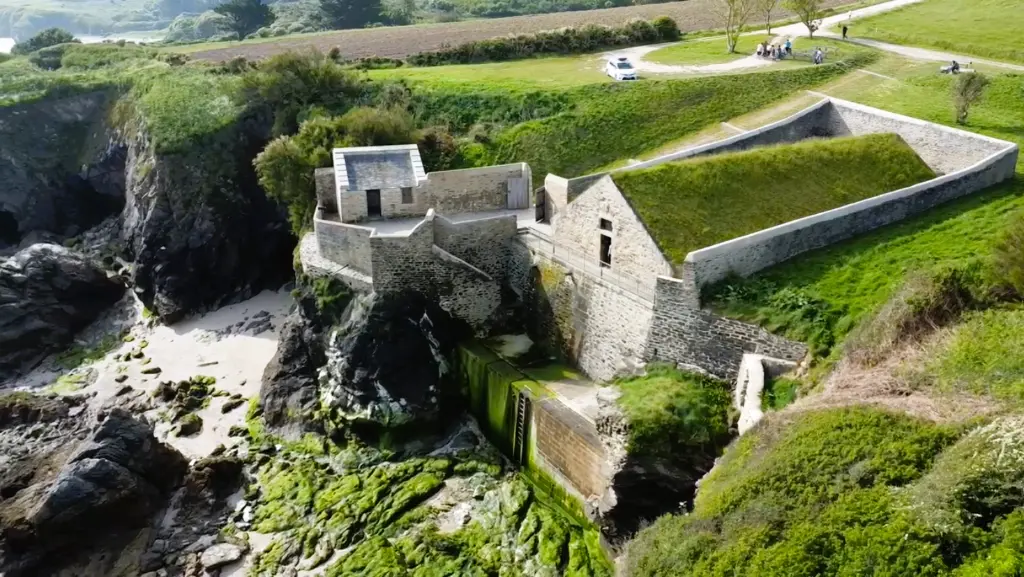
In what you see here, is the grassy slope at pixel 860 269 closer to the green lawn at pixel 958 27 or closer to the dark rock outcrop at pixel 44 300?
the green lawn at pixel 958 27

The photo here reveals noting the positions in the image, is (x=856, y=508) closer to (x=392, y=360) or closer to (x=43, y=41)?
(x=392, y=360)

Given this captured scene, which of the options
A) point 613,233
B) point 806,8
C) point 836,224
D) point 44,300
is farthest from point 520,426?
point 806,8

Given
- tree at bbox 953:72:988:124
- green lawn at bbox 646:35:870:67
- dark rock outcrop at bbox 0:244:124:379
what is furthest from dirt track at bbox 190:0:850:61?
tree at bbox 953:72:988:124

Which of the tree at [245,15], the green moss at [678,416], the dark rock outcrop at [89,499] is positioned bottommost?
the dark rock outcrop at [89,499]

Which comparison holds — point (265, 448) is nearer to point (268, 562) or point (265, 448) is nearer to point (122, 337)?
point (268, 562)

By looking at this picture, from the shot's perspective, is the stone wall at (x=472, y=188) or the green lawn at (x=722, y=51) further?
the green lawn at (x=722, y=51)

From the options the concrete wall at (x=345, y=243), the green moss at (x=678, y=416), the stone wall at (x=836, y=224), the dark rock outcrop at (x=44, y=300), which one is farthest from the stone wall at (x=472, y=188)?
the dark rock outcrop at (x=44, y=300)

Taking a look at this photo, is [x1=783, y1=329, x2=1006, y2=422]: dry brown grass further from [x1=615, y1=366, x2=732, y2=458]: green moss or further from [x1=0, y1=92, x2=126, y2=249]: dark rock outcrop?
[x1=0, y1=92, x2=126, y2=249]: dark rock outcrop
